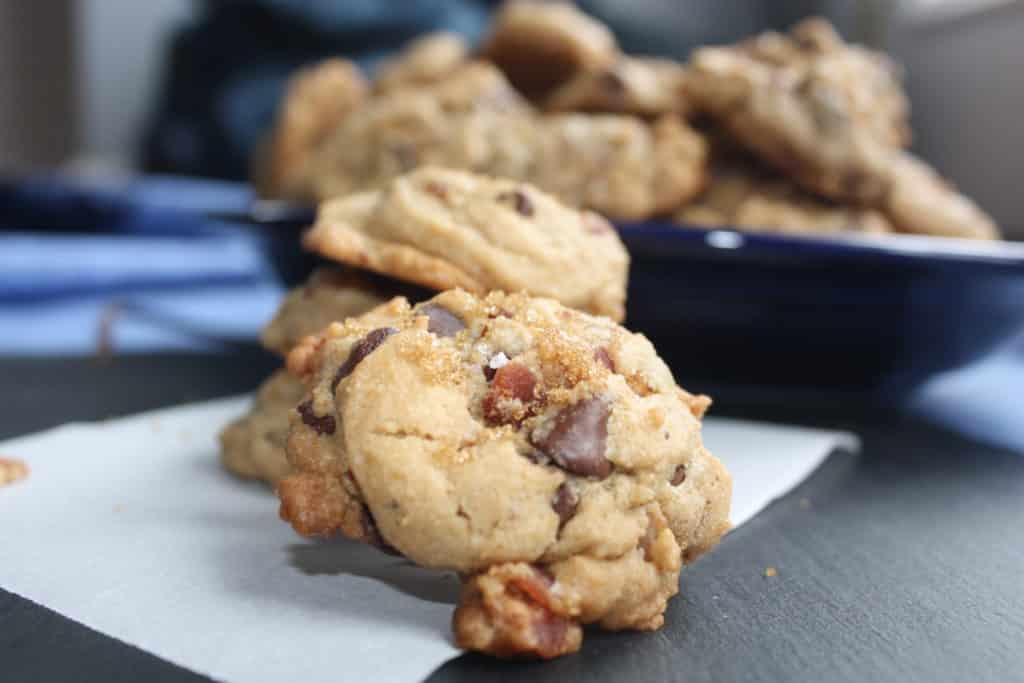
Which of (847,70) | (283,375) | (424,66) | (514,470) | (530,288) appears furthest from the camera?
(424,66)

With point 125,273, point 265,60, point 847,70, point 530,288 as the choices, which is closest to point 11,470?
point 530,288

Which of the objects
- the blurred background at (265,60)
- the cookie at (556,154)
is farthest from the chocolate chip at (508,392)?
the blurred background at (265,60)

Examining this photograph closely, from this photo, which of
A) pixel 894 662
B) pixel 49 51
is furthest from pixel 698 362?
pixel 49 51

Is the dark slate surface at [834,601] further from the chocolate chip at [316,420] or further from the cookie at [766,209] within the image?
the cookie at [766,209]

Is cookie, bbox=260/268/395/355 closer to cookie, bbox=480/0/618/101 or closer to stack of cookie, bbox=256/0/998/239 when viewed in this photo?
stack of cookie, bbox=256/0/998/239

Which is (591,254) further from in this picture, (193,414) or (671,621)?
(193,414)

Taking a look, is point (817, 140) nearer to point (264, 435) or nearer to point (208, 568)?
point (264, 435)
